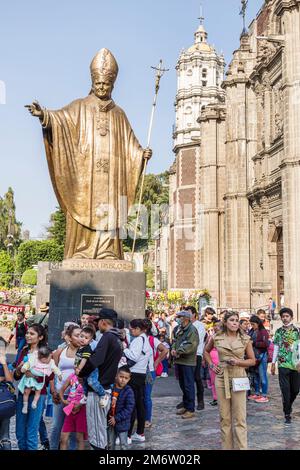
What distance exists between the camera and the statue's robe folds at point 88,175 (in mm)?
9336

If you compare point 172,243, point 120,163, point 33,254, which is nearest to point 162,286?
point 172,243

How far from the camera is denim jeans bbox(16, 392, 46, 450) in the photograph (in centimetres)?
498

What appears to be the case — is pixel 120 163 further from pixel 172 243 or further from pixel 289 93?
pixel 172 243

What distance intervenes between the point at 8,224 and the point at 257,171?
66.3m

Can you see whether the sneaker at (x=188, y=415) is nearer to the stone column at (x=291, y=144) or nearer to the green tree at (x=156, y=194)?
the stone column at (x=291, y=144)

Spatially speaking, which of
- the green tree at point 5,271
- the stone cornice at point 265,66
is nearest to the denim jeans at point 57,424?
the stone cornice at point 265,66

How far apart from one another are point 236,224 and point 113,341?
87.8ft

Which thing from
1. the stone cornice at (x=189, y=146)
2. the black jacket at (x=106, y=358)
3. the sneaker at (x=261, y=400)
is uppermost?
the stone cornice at (x=189, y=146)

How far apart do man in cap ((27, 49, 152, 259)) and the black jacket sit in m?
4.66

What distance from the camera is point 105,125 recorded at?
379 inches

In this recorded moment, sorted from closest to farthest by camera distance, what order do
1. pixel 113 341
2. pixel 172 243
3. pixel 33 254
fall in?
pixel 113 341
pixel 172 243
pixel 33 254

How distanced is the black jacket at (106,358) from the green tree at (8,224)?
276 ft

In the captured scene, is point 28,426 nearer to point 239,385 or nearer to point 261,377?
point 239,385

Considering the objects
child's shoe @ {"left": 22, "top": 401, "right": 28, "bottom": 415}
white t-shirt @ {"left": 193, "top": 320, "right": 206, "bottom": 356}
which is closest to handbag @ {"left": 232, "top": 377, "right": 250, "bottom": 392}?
child's shoe @ {"left": 22, "top": 401, "right": 28, "bottom": 415}
